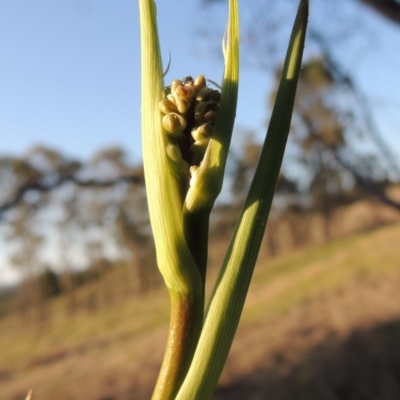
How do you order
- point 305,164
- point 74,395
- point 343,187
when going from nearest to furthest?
point 74,395, point 305,164, point 343,187

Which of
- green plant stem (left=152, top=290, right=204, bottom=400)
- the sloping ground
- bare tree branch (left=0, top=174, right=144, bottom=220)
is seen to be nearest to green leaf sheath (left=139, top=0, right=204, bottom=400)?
green plant stem (left=152, top=290, right=204, bottom=400)

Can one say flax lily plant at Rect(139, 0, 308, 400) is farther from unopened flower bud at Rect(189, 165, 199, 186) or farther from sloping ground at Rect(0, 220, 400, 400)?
sloping ground at Rect(0, 220, 400, 400)

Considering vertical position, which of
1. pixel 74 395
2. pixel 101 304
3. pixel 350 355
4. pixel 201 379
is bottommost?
pixel 101 304

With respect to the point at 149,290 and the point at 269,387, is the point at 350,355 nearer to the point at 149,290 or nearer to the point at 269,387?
the point at 269,387

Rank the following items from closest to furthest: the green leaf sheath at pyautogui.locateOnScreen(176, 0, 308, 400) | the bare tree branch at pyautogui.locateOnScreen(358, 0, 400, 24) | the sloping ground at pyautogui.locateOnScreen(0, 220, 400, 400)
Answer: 1. the green leaf sheath at pyautogui.locateOnScreen(176, 0, 308, 400)
2. the bare tree branch at pyautogui.locateOnScreen(358, 0, 400, 24)
3. the sloping ground at pyautogui.locateOnScreen(0, 220, 400, 400)

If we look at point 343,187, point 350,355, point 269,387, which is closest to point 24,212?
point 269,387

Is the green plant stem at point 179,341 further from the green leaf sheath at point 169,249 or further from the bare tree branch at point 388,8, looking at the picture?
the bare tree branch at point 388,8
